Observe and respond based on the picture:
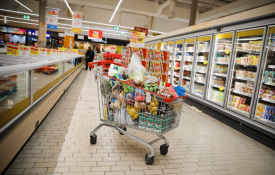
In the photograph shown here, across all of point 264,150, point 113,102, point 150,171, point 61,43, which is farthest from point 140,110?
point 61,43

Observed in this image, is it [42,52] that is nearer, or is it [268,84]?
[268,84]

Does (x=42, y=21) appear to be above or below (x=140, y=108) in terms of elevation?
above

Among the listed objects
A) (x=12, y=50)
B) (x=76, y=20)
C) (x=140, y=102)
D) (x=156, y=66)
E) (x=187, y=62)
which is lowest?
(x=140, y=102)

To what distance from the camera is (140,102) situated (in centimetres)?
205

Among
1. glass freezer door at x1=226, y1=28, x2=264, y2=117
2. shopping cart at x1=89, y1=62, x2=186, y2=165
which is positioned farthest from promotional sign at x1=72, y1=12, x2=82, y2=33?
shopping cart at x1=89, y1=62, x2=186, y2=165

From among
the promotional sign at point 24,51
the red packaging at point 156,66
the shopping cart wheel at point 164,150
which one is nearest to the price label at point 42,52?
the promotional sign at point 24,51

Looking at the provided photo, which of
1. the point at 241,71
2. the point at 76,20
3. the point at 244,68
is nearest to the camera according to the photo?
the point at 241,71

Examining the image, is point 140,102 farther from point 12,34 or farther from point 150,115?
point 12,34

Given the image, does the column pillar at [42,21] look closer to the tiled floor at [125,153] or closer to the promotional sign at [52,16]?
the promotional sign at [52,16]

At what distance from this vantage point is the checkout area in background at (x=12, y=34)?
19234 millimetres

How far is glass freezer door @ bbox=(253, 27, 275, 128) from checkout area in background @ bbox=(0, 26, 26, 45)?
2300 centimetres

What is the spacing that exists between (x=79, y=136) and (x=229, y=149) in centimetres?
239

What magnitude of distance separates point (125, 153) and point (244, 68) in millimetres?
3691

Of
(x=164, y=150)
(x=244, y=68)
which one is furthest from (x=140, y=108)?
(x=244, y=68)
